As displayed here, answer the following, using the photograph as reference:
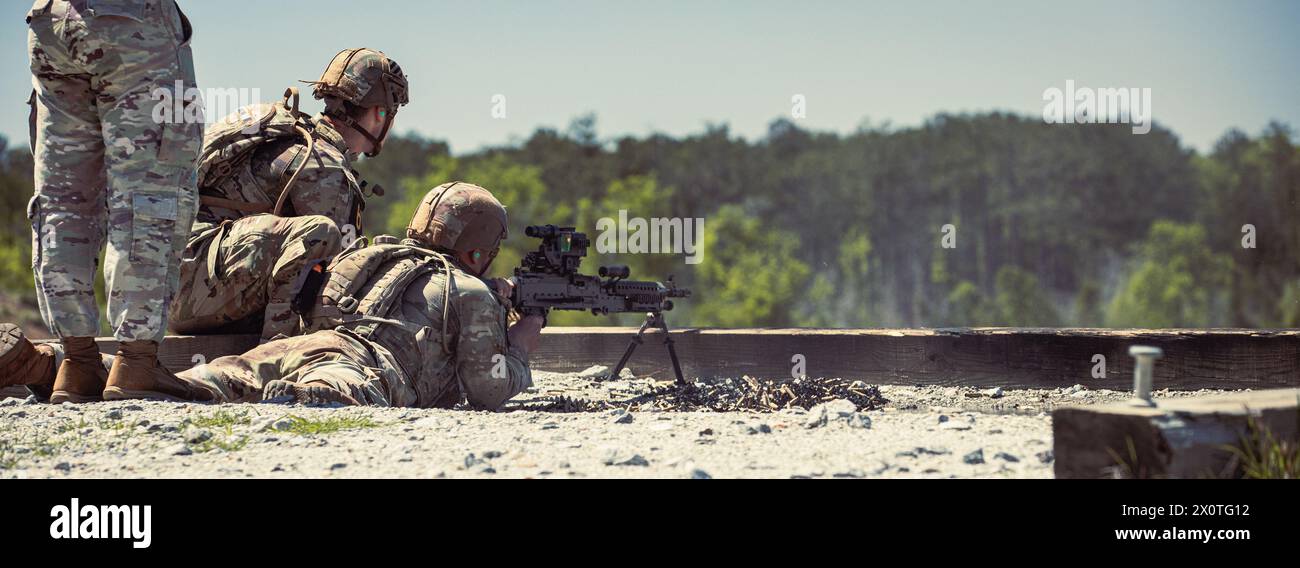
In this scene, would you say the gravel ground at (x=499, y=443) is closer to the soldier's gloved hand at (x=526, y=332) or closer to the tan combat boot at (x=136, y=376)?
the tan combat boot at (x=136, y=376)

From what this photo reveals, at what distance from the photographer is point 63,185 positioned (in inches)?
212

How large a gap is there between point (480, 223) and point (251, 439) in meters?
2.28

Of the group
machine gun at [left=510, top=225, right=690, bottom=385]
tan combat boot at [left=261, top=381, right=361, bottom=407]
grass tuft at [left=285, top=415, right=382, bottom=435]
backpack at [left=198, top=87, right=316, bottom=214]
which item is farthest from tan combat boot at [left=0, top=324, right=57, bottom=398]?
machine gun at [left=510, top=225, right=690, bottom=385]

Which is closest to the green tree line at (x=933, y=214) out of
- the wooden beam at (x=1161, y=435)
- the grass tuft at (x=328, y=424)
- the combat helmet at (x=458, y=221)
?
the combat helmet at (x=458, y=221)

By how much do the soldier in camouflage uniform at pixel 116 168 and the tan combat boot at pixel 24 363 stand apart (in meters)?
0.57

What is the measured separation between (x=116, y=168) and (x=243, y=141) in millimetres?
1531

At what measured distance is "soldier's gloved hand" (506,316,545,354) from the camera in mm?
6797

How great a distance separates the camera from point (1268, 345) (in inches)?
260

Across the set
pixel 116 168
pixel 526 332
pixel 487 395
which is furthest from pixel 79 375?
pixel 526 332

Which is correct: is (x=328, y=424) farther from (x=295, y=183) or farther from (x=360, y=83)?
(x=360, y=83)

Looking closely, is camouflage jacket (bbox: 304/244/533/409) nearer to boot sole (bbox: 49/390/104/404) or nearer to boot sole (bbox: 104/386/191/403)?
boot sole (bbox: 104/386/191/403)

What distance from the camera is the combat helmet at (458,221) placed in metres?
6.36
